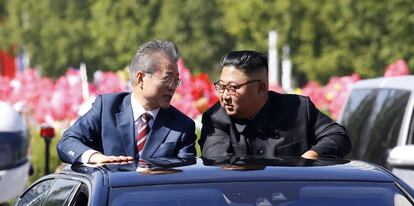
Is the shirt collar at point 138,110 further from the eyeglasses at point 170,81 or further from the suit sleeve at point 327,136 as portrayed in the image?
the suit sleeve at point 327,136

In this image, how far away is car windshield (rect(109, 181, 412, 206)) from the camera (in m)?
5.68

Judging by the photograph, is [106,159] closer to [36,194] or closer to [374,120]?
[36,194]

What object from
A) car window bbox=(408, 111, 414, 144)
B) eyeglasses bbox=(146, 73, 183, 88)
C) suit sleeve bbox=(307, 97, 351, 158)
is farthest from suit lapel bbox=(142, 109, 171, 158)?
car window bbox=(408, 111, 414, 144)

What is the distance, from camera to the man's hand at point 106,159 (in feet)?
21.2

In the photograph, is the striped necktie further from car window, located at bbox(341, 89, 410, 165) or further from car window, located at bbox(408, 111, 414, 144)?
car window, located at bbox(341, 89, 410, 165)

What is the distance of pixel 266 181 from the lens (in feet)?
18.9

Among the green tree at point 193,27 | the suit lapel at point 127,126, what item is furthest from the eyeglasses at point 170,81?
the green tree at point 193,27

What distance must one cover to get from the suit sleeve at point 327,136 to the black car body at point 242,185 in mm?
1055

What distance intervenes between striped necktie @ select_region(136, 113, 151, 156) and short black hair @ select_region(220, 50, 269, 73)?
0.48m

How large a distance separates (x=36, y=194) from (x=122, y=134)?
64 cm

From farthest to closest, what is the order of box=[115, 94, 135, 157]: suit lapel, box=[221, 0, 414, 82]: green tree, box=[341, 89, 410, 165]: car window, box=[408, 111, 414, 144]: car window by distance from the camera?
1. box=[221, 0, 414, 82]: green tree
2. box=[341, 89, 410, 165]: car window
3. box=[408, 111, 414, 144]: car window
4. box=[115, 94, 135, 157]: suit lapel

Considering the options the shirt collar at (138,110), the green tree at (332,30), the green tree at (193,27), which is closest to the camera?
the shirt collar at (138,110)

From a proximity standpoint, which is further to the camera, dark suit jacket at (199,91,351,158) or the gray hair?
the gray hair

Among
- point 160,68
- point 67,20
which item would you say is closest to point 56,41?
point 67,20
